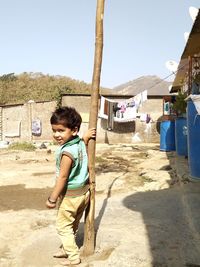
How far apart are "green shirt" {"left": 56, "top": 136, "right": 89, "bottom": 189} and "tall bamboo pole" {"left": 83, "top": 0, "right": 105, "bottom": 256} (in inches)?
4.2

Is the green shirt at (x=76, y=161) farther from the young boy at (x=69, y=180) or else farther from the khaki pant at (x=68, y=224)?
the khaki pant at (x=68, y=224)

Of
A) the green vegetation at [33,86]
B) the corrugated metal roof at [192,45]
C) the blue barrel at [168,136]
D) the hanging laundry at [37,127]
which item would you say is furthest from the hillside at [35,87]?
the corrugated metal roof at [192,45]

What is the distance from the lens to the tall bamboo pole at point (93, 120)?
3047 millimetres

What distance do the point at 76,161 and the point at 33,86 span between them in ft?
117

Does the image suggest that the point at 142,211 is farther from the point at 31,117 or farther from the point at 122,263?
the point at 31,117

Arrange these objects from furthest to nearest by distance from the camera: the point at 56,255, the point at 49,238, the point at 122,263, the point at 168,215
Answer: the point at 168,215 < the point at 49,238 < the point at 56,255 < the point at 122,263

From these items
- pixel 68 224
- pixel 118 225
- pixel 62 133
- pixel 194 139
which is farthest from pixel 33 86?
pixel 68 224

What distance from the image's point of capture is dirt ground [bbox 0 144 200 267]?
2.92m

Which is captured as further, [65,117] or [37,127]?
[37,127]

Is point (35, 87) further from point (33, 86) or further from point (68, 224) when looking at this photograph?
point (68, 224)

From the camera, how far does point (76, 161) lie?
112 inches

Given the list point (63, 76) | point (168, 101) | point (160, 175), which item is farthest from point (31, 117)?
point (63, 76)

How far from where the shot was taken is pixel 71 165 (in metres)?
2.78

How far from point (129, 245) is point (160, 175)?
3742mm
